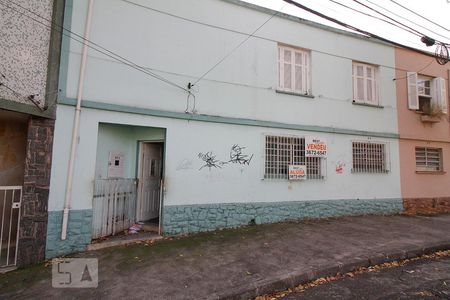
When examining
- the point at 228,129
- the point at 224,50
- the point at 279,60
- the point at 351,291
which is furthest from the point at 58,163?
the point at 279,60

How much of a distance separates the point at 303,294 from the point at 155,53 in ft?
19.5

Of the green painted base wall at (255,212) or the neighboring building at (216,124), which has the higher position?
the neighboring building at (216,124)

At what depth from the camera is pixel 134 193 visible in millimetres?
7348

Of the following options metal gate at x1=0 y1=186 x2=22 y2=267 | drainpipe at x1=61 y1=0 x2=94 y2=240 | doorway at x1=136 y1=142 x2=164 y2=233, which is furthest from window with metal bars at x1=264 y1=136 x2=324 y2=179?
metal gate at x1=0 y1=186 x2=22 y2=267

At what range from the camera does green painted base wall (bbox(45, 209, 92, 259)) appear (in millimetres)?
5527

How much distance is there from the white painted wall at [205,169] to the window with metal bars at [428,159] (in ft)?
9.52

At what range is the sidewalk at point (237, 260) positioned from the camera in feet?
13.5

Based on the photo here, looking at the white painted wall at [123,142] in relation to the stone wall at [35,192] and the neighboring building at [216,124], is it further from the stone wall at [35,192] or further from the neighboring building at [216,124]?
the stone wall at [35,192]

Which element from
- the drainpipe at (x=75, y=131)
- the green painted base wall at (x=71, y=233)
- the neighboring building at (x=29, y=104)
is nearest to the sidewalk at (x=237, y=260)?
the green painted base wall at (x=71, y=233)

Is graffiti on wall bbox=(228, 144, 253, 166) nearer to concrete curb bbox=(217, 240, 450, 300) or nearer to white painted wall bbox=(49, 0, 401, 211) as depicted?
white painted wall bbox=(49, 0, 401, 211)

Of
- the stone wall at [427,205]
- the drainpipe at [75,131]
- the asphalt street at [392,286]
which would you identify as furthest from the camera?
the stone wall at [427,205]

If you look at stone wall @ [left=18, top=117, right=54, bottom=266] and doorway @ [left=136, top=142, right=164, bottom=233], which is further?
doorway @ [left=136, top=142, right=164, bottom=233]

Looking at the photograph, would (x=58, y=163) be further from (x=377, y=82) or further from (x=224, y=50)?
(x=377, y=82)

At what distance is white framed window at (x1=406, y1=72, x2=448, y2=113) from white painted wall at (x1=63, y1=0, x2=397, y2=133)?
0.97 meters
